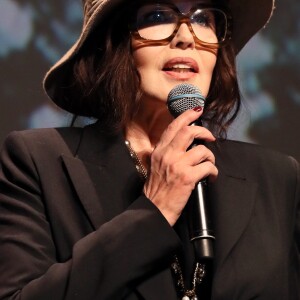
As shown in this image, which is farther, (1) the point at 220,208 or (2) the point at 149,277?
(1) the point at 220,208

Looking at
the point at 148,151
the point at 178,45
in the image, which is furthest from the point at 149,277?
the point at 178,45

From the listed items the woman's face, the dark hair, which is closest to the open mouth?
the woman's face

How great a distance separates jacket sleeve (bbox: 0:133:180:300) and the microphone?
8cm

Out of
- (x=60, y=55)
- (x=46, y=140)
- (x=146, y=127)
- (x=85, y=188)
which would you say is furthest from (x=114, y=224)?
(x=60, y=55)

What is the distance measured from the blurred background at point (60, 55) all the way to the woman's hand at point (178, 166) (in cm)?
60

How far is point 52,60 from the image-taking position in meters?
2.19

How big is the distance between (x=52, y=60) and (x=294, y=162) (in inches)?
29.5

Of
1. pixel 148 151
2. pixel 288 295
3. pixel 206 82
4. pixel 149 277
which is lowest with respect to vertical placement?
pixel 288 295

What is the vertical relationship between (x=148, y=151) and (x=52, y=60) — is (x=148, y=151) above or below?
below

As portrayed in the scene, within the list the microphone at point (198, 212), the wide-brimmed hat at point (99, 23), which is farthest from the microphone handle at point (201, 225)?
the wide-brimmed hat at point (99, 23)

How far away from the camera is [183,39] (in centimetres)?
167

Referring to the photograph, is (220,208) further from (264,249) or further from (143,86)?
(143,86)

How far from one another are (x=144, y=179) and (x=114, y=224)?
29 cm

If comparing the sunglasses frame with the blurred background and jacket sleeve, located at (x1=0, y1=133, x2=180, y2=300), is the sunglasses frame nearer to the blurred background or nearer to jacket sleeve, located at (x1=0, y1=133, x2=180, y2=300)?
the blurred background
